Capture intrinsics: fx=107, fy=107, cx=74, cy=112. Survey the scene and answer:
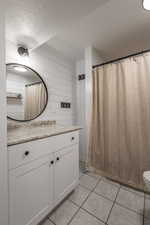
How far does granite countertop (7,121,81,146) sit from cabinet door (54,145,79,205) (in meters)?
0.24

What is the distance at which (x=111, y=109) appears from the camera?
168 centimetres

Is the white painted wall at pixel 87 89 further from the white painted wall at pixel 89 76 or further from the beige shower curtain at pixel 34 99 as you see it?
the beige shower curtain at pixel 34 99

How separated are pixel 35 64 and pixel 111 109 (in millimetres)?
1372

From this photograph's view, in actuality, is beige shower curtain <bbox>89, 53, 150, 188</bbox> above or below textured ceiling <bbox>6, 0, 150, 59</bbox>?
below

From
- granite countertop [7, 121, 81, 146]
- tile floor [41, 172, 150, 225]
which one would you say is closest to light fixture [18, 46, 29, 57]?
granite countertop [7, 121, 81, 146]

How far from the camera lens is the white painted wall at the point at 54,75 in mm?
1608

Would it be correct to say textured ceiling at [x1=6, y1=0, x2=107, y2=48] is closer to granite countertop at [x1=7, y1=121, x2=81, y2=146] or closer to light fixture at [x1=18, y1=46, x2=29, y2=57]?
light fixture at [x1=18, y1=46, x2=29, y2=57]

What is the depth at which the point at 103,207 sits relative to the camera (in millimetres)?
1215

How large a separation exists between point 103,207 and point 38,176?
2.83ft

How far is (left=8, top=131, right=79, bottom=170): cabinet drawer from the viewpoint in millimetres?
775

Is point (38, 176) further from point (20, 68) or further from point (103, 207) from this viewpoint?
point (20, 68)

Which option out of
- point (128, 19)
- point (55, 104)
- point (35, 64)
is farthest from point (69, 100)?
point (128, 19)

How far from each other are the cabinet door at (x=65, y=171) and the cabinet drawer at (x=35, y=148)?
103 mm

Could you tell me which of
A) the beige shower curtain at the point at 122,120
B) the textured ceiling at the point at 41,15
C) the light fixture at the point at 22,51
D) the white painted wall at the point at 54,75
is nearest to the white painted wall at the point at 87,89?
the beige shower curtain at the point at 122,120
